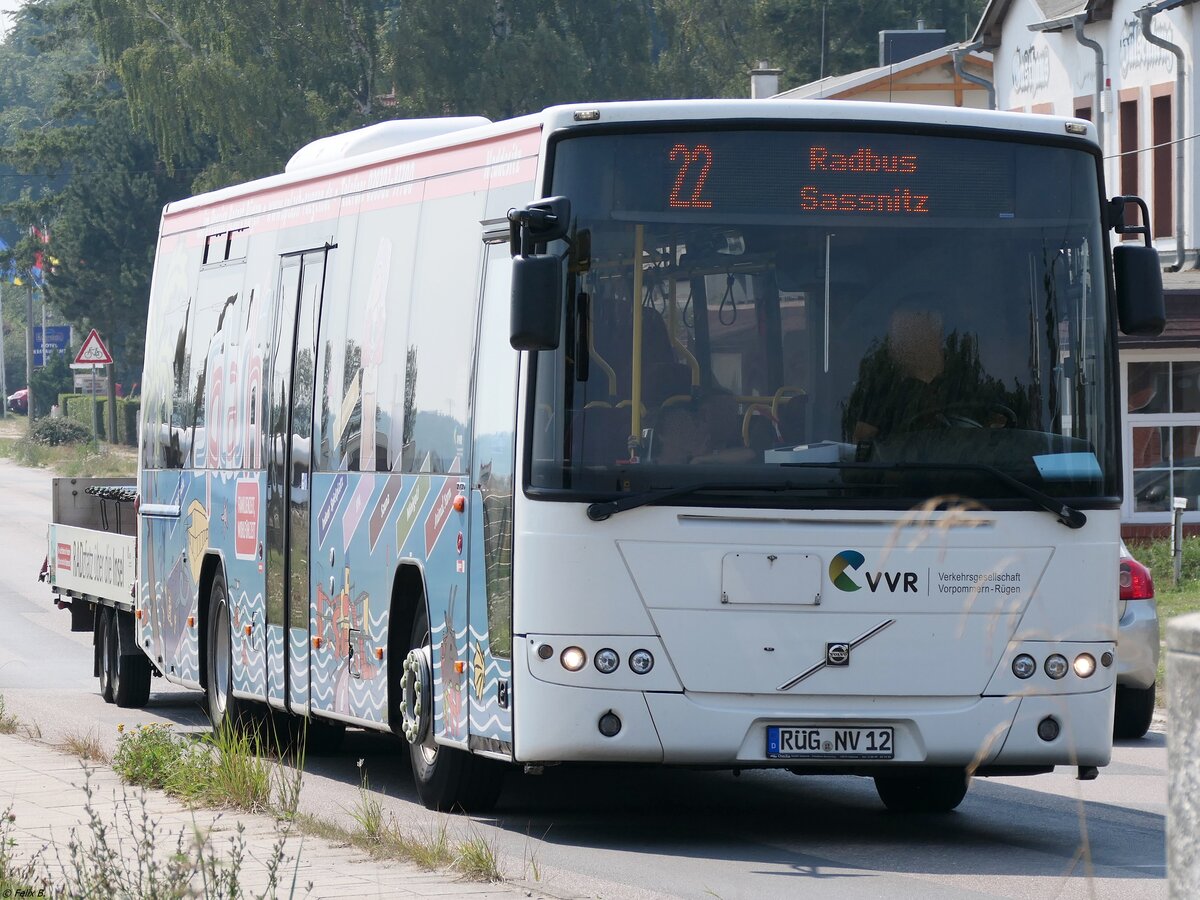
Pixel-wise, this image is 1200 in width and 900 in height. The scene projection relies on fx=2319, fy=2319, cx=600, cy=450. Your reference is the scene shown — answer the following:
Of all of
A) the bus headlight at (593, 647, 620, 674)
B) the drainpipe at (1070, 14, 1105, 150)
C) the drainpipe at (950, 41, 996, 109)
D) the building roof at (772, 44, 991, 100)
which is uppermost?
the building roof at (772, 44, 991, 100)

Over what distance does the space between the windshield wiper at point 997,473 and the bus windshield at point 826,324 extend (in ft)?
0.04

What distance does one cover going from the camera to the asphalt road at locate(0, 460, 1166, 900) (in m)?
8.84

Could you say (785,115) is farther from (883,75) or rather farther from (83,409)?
(83,409)

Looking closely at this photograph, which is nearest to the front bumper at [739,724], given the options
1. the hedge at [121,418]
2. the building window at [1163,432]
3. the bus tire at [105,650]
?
the bus tire at [105,650]

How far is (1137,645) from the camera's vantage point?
14.8 metres

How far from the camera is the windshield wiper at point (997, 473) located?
9562 millimetres

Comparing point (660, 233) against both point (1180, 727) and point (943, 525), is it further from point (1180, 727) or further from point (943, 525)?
point (1180, 727)

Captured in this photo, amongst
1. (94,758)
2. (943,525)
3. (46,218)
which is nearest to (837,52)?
(46,218)

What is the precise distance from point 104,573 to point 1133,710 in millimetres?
8093

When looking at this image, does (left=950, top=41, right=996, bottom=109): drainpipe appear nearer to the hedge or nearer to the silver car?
the silver car

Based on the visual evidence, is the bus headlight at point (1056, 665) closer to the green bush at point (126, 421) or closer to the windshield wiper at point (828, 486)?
the windshield wiper at point (828, 486)

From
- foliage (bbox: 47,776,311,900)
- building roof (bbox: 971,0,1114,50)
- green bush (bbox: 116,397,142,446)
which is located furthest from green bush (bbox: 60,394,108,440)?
foliage (bbox: 47,776,311,900)

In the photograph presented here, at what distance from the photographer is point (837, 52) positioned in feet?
233

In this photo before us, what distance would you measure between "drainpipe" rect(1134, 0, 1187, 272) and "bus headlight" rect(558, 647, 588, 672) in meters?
25.6
